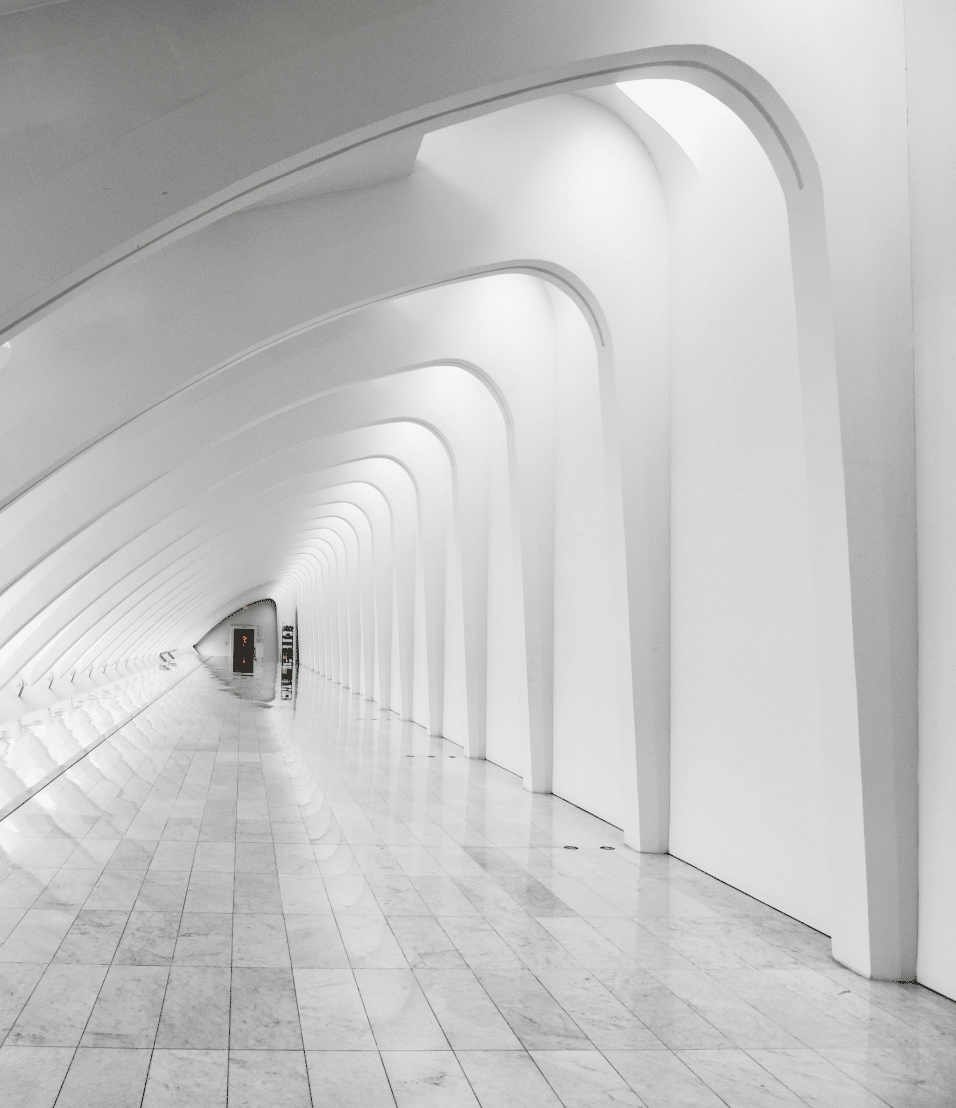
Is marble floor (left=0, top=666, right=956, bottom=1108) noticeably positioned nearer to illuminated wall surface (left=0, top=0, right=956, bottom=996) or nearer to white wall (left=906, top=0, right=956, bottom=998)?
white wall (left=906, top=0, right=956, bottom=998)

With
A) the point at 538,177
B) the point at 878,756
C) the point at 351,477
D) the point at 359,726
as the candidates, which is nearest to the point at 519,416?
the point at 538,177

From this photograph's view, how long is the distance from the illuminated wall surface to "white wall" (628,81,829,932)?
33mm

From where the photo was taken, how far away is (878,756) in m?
5.41

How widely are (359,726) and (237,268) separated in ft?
42.5

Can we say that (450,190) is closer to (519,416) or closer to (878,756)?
(519,416)

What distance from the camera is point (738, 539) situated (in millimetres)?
7488

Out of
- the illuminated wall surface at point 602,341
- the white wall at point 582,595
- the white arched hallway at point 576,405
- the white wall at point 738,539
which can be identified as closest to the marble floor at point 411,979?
the white arched hallway at point 576,405

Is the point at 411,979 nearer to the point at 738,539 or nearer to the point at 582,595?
the point at 738,539

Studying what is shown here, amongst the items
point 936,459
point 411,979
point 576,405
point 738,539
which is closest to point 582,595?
point 576,405

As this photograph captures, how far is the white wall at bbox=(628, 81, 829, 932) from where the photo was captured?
6684mm

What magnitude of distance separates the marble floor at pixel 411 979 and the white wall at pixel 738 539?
48 centimetres

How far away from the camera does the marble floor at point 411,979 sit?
3.95 m

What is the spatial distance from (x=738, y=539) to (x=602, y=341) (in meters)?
2.31

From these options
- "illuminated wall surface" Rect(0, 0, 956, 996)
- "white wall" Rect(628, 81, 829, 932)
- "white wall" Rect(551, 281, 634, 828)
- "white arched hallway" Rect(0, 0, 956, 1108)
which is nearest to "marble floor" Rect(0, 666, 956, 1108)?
"white arched hallway" Rect(0, 0, 956, 1108)
